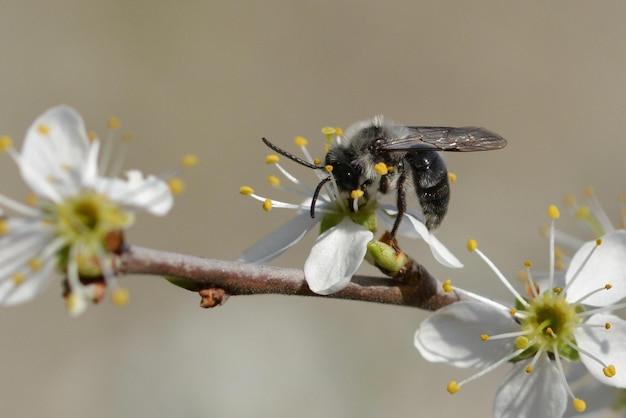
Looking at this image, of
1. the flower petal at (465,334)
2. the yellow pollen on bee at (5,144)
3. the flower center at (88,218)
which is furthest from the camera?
the flower petal at (465,334)

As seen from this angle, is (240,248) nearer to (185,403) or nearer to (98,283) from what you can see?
(185,403)

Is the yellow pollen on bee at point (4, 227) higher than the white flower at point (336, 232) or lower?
higher

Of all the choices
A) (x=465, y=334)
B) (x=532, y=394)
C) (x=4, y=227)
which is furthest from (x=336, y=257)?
(x=4, y=227)

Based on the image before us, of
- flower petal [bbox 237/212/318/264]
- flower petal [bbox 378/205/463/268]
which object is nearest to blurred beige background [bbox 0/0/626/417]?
flower petal [bbox 237/212/318/264]

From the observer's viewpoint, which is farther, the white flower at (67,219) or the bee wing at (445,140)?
the bee wing at (445,140)

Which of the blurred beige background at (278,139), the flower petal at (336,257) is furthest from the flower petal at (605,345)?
the blurred beige background at (278,139)

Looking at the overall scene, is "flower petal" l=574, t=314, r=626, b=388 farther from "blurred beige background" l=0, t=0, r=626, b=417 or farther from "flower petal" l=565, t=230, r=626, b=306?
"blurred beige background" l=0, t=0, r=626, b=417

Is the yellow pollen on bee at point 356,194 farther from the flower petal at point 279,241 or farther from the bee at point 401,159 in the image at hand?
the flower petal at point 279,241
